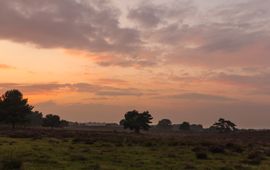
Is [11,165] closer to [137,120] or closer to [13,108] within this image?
[13,108]

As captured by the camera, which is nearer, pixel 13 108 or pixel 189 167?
pixel 189 167

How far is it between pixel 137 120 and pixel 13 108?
39.7m

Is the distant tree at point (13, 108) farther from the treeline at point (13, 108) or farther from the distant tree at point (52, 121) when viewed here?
the distant tree at point (52, 121)

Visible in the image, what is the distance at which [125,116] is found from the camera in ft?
441

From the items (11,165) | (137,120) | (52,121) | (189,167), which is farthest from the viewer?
(52,121)

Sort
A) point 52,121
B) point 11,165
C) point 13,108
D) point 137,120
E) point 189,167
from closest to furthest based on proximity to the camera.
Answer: point 11,165 → point 189,167 → point 13,108 → point 137,120 → point 52,121

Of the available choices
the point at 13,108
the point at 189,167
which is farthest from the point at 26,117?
the point at 189,167

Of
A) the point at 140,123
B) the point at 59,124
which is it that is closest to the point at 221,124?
the point at 140,123

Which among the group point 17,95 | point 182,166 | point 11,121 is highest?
point 17,95

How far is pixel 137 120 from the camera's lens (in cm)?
13100

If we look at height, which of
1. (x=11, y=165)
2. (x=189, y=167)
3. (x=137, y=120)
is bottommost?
(x=189, y=167)

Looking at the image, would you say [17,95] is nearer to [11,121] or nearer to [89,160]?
[11,121]

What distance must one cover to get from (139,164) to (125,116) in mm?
104657

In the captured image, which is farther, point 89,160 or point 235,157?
point 235,157
